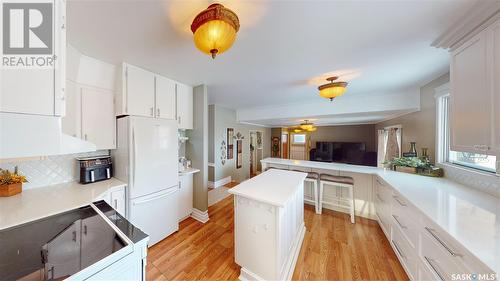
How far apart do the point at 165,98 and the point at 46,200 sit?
164cm

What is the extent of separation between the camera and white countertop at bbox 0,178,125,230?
114 cm

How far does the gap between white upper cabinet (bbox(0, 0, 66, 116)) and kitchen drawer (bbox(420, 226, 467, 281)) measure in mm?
2296

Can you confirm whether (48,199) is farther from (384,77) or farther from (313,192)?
(384,77)

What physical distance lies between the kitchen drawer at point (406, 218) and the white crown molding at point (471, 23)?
1.45 m

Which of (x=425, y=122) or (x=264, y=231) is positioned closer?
(x=264, y=231)

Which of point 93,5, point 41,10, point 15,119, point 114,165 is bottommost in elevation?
point 114,165

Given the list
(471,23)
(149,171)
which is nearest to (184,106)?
(149,171)

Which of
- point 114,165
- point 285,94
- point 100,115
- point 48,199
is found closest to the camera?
point 48,199

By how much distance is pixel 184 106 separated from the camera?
108 inches

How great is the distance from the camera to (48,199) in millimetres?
1435

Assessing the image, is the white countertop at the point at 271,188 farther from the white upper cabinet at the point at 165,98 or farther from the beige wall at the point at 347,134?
the beige wall at the point at 347,134

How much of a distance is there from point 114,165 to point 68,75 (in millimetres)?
1117

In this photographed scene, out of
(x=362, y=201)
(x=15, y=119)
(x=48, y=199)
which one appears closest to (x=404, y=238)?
(x=362, y=201)

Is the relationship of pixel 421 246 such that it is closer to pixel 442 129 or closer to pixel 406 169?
pixel 406 169
